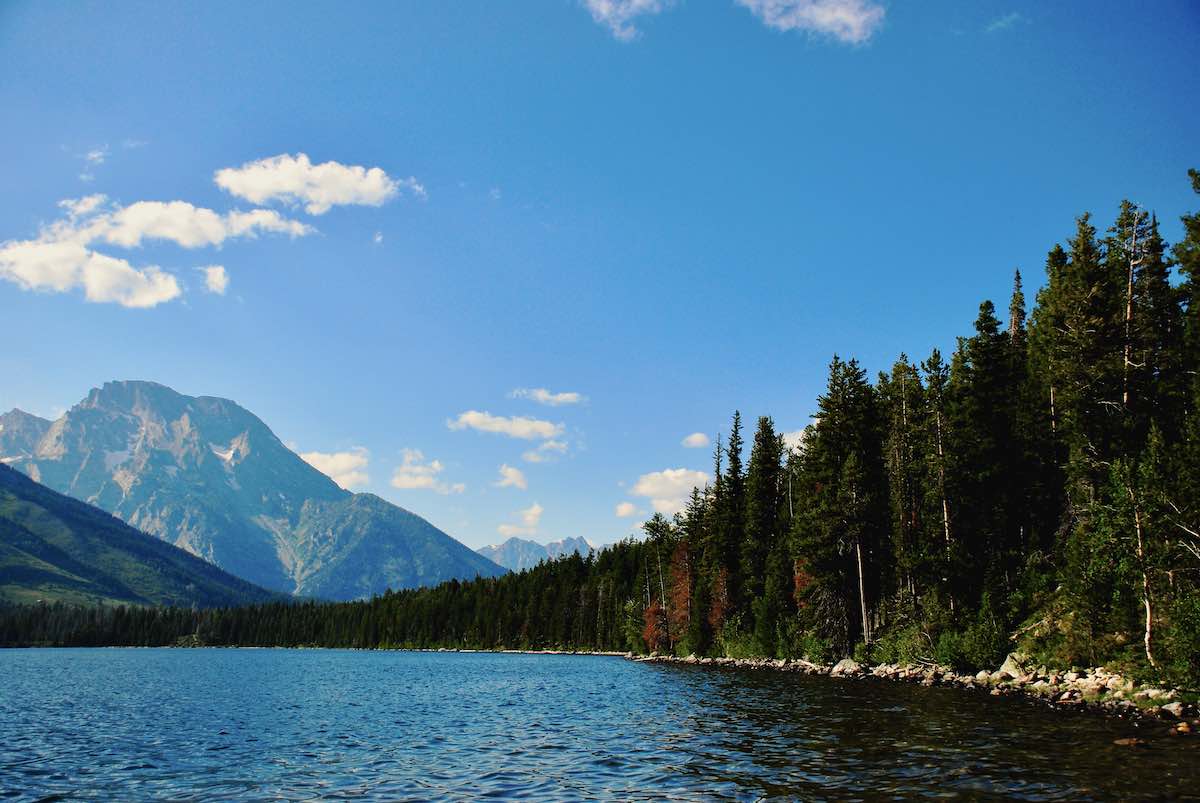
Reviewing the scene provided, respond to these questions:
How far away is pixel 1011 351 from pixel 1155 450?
27243 millimetres

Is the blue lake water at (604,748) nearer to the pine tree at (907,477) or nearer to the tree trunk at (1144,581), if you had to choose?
the tree trunk at (1144,581)

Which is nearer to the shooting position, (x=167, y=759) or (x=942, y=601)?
(x=167, y=759)

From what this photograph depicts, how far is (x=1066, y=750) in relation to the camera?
83.1 feet

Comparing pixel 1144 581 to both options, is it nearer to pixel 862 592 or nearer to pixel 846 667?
pixel 862 592

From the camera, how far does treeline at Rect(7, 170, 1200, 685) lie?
1506 inches

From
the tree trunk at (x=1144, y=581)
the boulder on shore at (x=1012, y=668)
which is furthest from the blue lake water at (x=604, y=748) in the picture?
the tree trunk at (x=1144, y=581)

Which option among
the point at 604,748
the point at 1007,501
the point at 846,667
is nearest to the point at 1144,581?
the point at 1007,501

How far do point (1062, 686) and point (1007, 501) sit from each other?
70.9ft

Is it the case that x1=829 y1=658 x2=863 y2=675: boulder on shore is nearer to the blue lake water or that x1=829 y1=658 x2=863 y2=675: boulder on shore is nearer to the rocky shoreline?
the rocky shoreline

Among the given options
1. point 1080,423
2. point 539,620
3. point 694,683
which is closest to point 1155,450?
point 1080,423

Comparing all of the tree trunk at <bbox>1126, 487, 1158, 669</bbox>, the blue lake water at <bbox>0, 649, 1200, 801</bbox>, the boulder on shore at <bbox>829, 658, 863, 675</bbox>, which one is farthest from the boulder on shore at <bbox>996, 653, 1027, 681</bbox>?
the boulder on shore at <bbox>829, 658, 863, 675</bbox>

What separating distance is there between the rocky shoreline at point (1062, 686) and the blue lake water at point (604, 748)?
214 centimetres

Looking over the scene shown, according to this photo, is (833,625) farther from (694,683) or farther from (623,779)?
(623,779)

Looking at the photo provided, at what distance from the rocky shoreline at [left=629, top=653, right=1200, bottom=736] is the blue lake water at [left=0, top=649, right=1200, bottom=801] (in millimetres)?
2142
